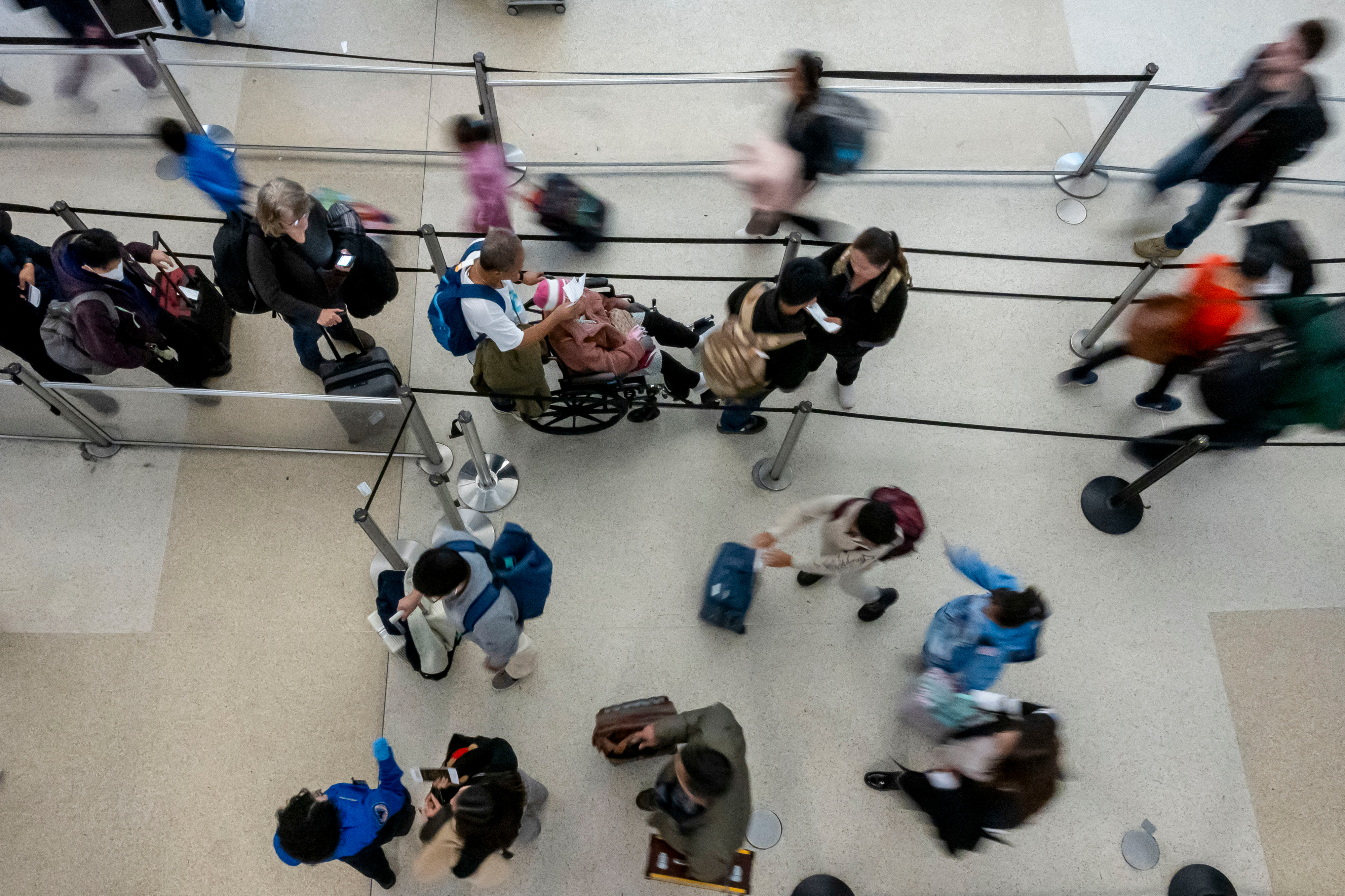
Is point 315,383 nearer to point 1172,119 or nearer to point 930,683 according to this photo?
point 930,683

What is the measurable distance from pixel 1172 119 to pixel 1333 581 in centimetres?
380

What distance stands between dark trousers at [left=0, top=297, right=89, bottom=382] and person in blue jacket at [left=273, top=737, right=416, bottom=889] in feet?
10.4

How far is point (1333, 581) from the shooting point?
5055 mm

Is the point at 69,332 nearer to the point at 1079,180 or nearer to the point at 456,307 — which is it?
the point at 456,307

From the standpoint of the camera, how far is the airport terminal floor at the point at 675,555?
4.39 meters

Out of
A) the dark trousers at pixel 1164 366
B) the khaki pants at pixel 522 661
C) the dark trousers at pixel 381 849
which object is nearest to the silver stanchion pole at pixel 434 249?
the khaki pants at pixel 522 661

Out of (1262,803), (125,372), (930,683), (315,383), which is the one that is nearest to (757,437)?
(930,683)

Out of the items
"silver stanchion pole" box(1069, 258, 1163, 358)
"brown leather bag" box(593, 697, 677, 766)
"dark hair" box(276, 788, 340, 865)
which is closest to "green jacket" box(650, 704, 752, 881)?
"brown leather bag" box(593, 697, 677, 766)

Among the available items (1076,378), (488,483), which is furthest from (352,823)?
(1076,378)

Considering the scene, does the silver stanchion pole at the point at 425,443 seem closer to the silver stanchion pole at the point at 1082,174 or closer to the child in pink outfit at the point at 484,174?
the child in pink outfit at the point at 484,174

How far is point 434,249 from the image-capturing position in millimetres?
5059

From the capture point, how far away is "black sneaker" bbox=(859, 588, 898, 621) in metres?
4.70

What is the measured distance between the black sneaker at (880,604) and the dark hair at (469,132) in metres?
3.57

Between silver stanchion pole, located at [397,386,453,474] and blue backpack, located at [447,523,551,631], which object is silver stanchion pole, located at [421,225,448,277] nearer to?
silver stanchion pole, located at [397,386,453,474]
